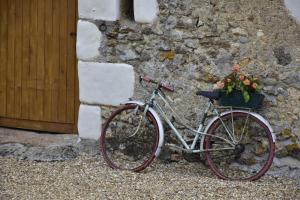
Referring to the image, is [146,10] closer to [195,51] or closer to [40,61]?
[195,51]

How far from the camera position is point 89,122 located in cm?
673

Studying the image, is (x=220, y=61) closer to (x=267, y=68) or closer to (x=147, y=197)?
(x=267, y=68)

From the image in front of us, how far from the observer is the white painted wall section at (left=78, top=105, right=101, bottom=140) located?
6699 millimetres

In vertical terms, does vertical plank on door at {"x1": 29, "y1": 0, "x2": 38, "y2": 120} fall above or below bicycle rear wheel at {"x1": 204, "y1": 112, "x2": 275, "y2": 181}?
above

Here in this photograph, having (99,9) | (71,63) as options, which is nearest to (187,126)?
(99,9)

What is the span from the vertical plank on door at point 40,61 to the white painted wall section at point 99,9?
75 cm

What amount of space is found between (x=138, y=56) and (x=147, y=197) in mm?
1596

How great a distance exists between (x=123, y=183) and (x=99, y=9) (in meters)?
1.81

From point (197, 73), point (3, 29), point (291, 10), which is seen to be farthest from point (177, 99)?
point (3, 29)

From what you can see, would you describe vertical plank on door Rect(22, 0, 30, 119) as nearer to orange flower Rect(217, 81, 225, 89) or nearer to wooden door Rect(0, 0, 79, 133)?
wooden door Rect(0, 0, 79, 133)

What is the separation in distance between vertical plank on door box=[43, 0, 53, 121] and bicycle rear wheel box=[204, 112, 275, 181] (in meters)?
2.11

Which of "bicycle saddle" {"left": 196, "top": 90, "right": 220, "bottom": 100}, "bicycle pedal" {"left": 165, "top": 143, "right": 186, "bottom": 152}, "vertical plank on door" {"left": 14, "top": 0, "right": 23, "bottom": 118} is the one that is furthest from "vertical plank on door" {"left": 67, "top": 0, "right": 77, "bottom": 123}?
"bicycle saddle" {"left": 196, "top": 90, "right": 220, "bottom": 100}

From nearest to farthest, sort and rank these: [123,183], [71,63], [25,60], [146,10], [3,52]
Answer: [123,183], [146,10], [71,63], [25,60], [3,52]

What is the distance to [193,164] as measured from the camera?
6.36 metres
